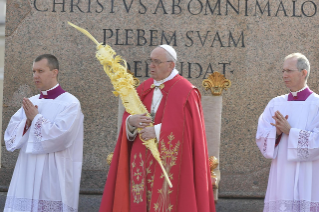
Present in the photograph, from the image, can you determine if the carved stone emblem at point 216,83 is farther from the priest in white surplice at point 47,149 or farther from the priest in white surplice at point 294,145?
the priest in white surplice at point 47,149

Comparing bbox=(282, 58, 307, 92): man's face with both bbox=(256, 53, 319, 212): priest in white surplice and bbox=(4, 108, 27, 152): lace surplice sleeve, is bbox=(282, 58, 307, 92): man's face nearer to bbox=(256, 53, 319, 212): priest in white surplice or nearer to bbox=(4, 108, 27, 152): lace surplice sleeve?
bbox=(256, 53, 319, 212): priest in white surplice

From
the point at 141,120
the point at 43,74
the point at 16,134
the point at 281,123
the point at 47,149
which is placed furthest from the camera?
the point at 43,74

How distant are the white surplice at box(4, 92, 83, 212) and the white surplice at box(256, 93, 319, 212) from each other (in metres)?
1.96

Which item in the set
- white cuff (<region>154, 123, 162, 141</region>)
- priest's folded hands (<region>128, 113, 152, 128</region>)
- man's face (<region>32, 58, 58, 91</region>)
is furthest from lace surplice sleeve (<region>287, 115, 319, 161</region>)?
man's face (<region>32, 58, 58, 91</region>)

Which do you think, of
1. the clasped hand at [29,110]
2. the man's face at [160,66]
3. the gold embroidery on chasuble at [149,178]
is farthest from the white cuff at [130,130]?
the clasped hand at [29,110]

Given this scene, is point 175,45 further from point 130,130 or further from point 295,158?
point 295,158

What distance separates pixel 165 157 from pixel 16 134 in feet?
5.55

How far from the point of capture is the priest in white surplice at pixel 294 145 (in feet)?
18.7

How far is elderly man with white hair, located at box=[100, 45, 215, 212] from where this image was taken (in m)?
5.30

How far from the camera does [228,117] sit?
7.50 m

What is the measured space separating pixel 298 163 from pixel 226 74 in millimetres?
2035

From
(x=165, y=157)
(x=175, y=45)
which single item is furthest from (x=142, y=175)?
(x=175, y=45)

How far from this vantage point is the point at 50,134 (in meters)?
5.89

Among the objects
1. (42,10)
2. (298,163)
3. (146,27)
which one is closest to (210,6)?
(146,27)
